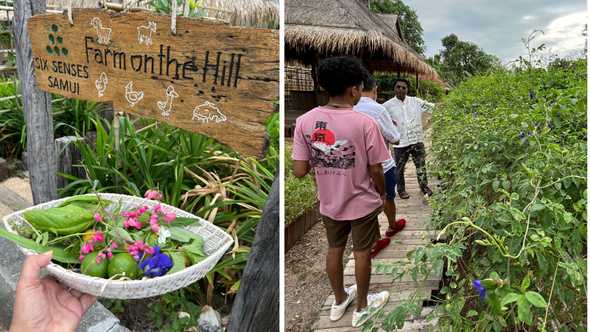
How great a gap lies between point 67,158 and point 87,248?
1.14 m

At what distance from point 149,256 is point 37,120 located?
1102mm

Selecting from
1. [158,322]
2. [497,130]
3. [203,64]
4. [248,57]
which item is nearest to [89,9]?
[203,64]

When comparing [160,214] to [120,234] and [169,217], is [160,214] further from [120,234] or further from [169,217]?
[120,234]

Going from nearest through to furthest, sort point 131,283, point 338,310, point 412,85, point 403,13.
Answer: point 131,283 → point 338,310 → point 412,85 → point 403,13

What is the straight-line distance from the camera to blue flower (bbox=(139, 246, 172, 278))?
3.70ft

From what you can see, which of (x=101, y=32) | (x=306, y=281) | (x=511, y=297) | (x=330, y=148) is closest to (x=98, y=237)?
→ (x=101, y=32)

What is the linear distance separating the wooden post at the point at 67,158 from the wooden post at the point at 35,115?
112mm

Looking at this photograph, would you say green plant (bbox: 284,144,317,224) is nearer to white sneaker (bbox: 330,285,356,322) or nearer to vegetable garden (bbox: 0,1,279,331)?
vegetable garden (bbox: 0,1,279,331)

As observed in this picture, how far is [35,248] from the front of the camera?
3.88 feet

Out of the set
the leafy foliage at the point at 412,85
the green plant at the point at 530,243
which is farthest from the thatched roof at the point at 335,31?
the leafy foliage at the point at 412,85

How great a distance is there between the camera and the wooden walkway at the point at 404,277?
1780 millimetres

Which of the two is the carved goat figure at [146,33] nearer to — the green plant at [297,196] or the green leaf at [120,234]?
the green leaf at [120,234]

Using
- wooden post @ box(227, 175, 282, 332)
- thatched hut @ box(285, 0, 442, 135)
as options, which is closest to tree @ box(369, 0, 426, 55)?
thatched hut @ box(285, 0, 442, 135)

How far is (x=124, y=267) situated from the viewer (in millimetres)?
1150
